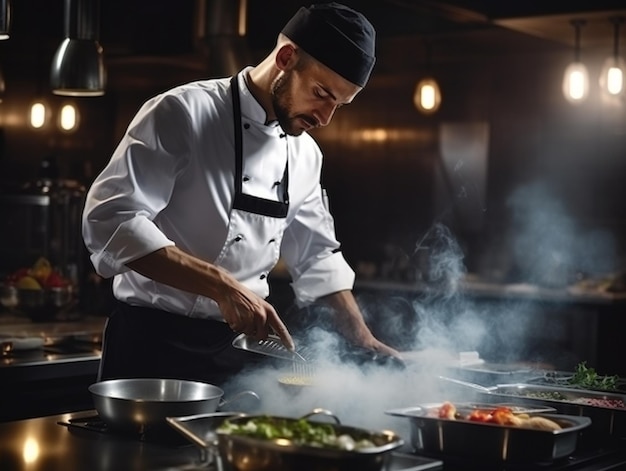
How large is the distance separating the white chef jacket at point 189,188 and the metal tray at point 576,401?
2.46 feet

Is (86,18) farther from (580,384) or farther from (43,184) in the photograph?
(580,384)

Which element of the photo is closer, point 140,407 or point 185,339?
point 140,407

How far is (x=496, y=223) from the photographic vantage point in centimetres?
915

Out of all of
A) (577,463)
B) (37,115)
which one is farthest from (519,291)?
(577,463)

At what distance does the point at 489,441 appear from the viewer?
2098 mm

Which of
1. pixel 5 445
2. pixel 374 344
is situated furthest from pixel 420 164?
pixel 5 445

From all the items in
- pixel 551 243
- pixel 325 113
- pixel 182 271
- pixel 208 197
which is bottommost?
pixel 182 271

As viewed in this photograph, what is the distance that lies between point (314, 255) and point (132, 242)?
3.10ft

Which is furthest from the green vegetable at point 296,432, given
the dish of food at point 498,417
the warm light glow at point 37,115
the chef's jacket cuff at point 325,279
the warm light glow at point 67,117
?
the warm light glow at point 37,115

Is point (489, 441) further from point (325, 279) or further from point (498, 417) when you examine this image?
point (325, 279)

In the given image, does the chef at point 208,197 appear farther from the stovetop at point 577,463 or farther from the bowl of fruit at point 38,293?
the bowl of fruit at point 38,293

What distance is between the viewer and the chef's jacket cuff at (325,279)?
331 centimetres

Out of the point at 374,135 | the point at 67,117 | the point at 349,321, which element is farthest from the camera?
the point at 374,135

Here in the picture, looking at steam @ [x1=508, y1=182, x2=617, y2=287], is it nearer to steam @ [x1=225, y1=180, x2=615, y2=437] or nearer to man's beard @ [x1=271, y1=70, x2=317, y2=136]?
steam @ [x1=225, y1=180, x2=615, y2=437]
